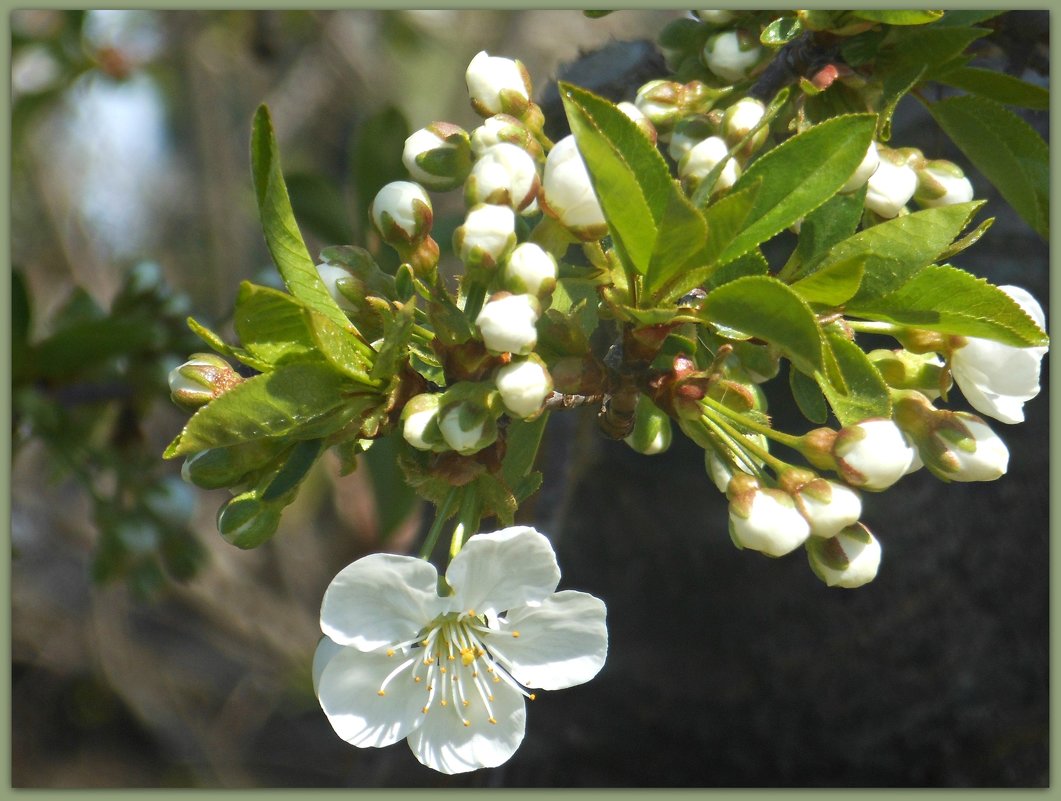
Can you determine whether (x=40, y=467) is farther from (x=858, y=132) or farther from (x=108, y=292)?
(x=858, y=132)

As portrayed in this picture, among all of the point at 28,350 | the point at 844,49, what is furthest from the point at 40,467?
the point at 844,49

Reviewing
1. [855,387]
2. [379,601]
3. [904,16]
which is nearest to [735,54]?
[904,16]

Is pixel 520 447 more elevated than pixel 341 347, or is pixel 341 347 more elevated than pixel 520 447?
pixel 341 347

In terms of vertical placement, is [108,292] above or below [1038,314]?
below

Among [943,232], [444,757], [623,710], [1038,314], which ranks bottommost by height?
[623,710]

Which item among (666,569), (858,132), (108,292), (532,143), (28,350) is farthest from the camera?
(108,292)

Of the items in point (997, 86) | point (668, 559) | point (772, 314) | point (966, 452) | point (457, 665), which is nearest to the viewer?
point (772, 314)

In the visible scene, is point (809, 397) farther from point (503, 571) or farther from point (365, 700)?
point (365, 700)
